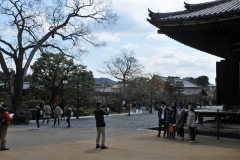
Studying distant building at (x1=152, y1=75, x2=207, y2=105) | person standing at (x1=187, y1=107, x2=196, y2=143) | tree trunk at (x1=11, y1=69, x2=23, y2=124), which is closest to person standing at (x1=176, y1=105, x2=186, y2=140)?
person standing at (x1=187, y1=107, x2=196, y2=143)

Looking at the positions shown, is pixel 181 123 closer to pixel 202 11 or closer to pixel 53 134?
pixel 202 11

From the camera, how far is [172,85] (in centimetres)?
6062

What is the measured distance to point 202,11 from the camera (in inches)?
580

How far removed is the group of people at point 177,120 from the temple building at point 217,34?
227 cm

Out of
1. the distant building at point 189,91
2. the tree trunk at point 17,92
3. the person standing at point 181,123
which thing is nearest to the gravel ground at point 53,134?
the person standing at point 181,123

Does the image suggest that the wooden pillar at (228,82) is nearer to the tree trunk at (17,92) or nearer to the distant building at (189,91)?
the tree trunk at (17,92)

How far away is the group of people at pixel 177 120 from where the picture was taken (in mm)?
12914

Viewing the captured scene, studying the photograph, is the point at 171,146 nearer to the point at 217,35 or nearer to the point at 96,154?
the point at 96,154

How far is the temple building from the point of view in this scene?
1244 centimetres

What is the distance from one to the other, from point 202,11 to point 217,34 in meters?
1.96

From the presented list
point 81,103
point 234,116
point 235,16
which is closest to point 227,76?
point 234,116

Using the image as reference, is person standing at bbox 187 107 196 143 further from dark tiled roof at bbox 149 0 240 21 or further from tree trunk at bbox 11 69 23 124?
tree trunk at bbox 11 69 23 124

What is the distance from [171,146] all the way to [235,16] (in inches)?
230

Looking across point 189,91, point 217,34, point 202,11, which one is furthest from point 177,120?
point 189,91
